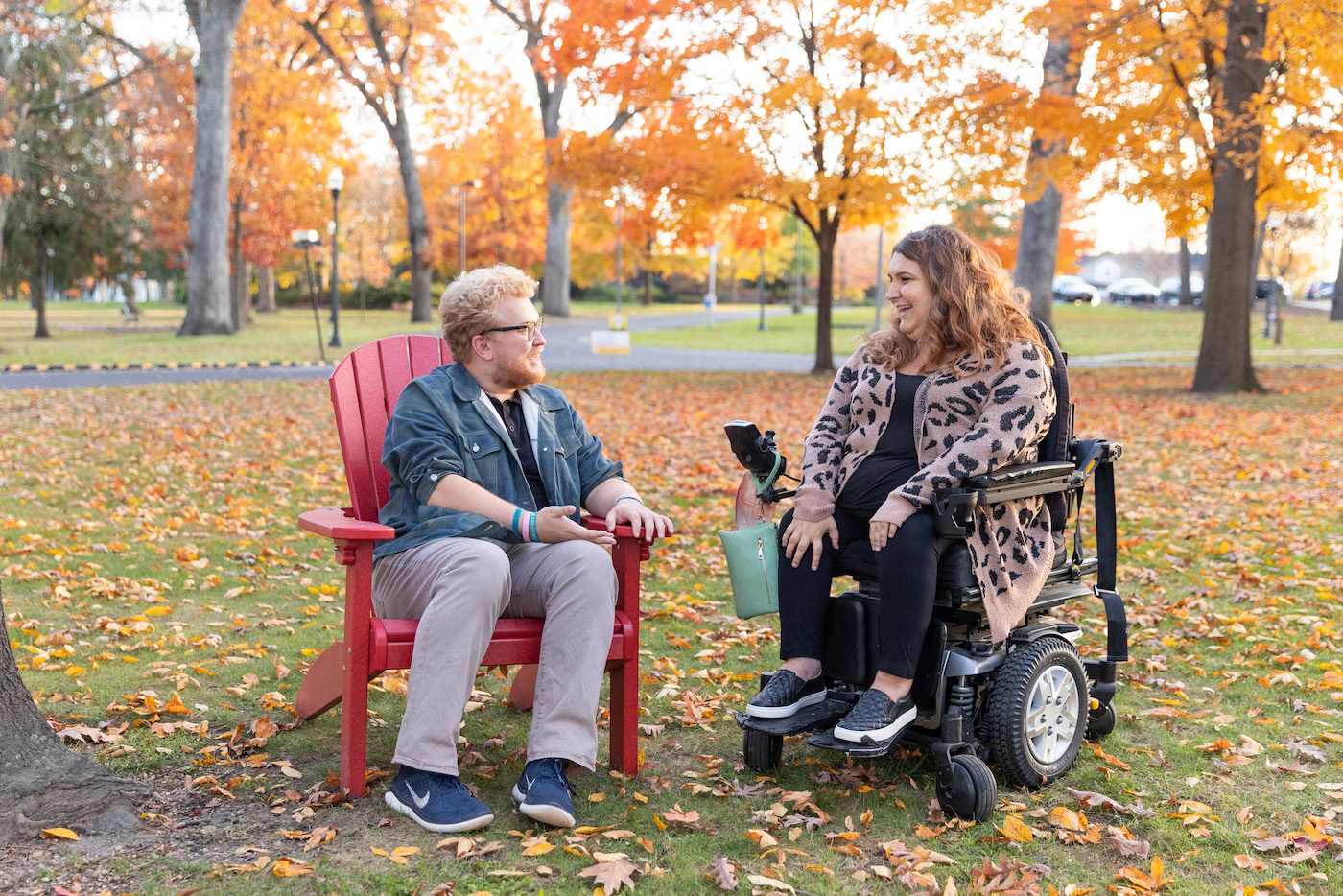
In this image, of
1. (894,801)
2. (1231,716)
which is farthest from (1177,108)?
(894,801)

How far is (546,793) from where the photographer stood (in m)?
2.86

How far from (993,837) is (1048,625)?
29.9 inches

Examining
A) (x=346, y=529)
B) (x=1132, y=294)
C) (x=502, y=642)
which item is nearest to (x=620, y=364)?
(x=502, y=642)

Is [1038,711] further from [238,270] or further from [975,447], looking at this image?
[238,270]

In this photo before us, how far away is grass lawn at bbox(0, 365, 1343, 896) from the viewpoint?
265 centimetres

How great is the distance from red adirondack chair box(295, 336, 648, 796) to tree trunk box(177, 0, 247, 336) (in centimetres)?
2138

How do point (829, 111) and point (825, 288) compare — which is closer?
point (829, 111)

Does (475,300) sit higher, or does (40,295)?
(40,295)

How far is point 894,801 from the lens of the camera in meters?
3.06

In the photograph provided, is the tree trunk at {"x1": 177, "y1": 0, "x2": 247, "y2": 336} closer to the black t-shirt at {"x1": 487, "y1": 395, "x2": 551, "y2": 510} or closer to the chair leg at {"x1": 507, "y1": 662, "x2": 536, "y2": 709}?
the chair leg at {"x1": 507, "y1": 662, "x2": 536, "y2": 709}

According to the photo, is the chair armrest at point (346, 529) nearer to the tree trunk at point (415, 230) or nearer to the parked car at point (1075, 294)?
the tree trunk at point (415, 230)

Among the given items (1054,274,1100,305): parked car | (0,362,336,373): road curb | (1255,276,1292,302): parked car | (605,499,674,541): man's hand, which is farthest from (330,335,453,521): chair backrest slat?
(1054,274,1100,305): parked car

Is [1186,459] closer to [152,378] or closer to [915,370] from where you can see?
[915,370]

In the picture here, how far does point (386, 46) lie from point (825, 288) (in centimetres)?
1820
